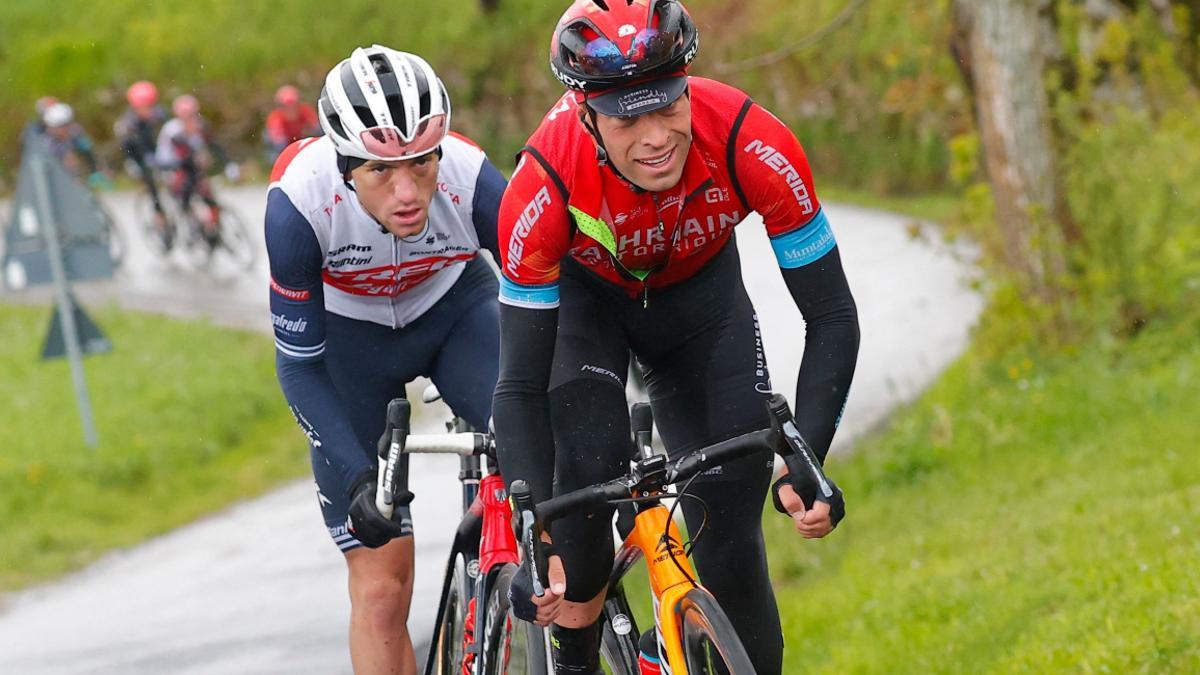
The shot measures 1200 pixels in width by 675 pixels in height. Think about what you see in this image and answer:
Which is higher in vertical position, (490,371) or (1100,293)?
(490,371)

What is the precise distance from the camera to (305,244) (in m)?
4.69

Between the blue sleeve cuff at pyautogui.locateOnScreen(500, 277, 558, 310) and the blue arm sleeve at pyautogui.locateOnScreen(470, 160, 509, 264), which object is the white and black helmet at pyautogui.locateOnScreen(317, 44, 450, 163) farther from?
the blue sleeve cuff at pyautogui.locateOnScreen(500, 277, 558, 310)

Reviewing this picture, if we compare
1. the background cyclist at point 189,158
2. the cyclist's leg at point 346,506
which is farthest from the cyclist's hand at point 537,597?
the background cyclist at point 189,158

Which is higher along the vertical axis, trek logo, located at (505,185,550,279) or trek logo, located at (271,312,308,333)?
trek logo, located at (505,185,550,279)

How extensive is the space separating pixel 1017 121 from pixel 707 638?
335 inches

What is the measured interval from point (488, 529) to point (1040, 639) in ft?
7.05

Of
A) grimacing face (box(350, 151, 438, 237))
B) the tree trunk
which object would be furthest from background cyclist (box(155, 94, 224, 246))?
grimacing face (box(350, 151, 438, 237))

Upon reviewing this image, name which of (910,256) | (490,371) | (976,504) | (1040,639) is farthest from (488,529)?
(910,256)

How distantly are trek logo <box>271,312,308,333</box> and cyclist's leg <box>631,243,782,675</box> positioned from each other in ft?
3.41

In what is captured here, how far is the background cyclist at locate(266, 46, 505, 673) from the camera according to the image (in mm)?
4535

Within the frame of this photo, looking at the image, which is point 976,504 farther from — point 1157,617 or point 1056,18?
point 1056,18

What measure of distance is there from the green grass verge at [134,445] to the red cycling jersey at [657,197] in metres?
7.71

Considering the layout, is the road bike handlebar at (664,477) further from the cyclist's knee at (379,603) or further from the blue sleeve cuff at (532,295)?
the cyclist's knee at (379,603)

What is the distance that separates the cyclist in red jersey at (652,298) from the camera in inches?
152
